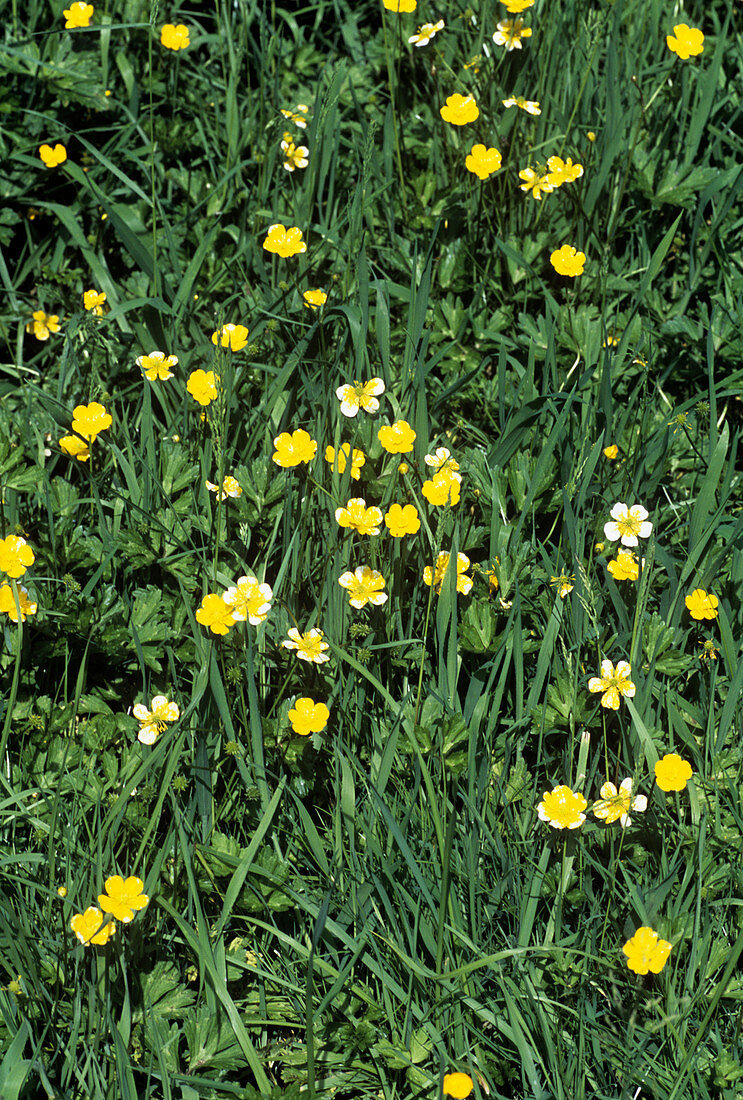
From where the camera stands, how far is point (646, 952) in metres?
1.76

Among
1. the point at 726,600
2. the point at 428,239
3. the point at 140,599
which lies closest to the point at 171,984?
the point at 140,599

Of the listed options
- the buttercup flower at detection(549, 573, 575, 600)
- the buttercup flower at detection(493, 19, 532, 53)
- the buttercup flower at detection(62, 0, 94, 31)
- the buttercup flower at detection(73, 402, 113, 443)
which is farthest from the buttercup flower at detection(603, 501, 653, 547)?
the buttercup flower at detection(62, 0, 94, 31)

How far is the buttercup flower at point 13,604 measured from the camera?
85.7 inches

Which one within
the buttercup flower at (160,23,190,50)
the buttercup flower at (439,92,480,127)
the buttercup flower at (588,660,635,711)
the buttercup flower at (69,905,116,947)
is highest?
the buttercup flower at (160,23,190,50)

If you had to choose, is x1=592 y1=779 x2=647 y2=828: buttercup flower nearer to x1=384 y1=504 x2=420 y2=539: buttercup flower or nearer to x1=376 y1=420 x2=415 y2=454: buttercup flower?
x1=384 y1=504 x2=420 y2=539: buttercup flower

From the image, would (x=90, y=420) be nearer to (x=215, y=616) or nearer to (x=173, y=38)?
(x=215, y=616)

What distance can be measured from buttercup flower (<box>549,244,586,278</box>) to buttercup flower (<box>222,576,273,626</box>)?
4.39 feet

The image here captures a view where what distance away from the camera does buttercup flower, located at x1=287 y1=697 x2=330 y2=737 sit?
209 cm

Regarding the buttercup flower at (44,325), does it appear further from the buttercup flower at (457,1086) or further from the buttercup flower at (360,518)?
the buttercup flower at (457,1086)

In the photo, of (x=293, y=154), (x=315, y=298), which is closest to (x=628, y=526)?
(x=315, y=298)

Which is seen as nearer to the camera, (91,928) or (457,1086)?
(457,1086)

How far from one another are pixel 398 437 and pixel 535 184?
1.07 metres

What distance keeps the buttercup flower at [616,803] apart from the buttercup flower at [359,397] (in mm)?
1100

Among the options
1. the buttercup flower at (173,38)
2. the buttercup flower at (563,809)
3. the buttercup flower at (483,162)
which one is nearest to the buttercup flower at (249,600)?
the buttercup flower at (563,809)
